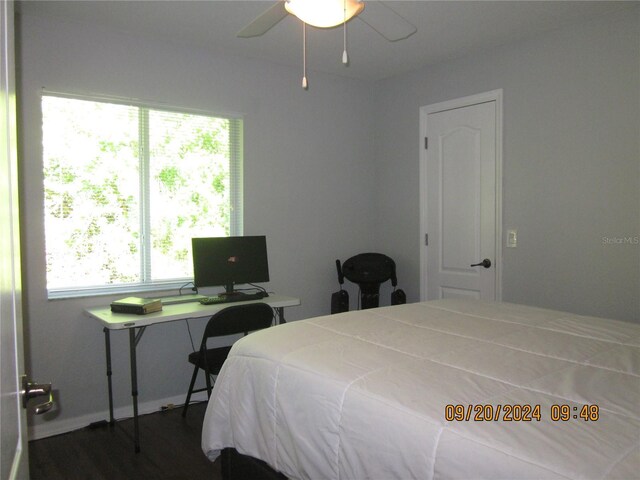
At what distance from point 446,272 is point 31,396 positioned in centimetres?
352

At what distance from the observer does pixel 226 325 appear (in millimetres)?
2902

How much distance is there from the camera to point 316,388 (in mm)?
1543

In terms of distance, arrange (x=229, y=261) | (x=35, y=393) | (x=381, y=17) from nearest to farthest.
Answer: (x=35, y=393)
(x=381, y=17)
(x=229, y=261)

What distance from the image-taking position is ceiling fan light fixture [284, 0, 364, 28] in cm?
191

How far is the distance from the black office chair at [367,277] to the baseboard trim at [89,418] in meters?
1.38

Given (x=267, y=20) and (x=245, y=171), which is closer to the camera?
(x=267, y=20)

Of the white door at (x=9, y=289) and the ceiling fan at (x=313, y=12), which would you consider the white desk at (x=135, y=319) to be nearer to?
the ceiling fan at (x=313, y=12)

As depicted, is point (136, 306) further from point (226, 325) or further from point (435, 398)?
point (435, 398)

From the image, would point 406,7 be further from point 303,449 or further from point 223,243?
point 303,449

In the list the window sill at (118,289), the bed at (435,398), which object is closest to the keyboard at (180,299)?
the window sill at (118,289)

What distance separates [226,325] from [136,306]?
0.55m

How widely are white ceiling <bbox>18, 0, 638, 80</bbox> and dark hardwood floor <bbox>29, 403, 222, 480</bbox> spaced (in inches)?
104

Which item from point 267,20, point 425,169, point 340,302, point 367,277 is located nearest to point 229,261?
point 340,302

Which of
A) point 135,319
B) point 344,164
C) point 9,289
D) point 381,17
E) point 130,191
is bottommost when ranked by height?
point 135,319
